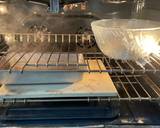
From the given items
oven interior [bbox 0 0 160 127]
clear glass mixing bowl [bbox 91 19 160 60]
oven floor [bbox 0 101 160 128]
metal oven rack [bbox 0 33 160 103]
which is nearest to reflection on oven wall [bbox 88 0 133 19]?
oven interior [bbox 0 0 160 127]

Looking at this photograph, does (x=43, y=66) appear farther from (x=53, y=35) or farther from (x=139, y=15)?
(x=139, y=15)

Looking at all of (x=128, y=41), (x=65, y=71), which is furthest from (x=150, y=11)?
(x=65, y=71)

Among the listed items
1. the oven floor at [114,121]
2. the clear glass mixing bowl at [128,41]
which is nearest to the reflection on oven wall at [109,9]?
the clear glass mixing bowl at [128,41]

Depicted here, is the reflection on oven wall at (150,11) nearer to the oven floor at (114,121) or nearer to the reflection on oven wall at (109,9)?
the reflection on oven wall at (109,9)

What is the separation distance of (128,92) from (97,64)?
0.18 meters

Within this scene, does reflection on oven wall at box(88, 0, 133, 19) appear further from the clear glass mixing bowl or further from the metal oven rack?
the clear glass mixing bowl

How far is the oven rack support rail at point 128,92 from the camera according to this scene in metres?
0.67

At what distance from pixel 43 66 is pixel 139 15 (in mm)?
523

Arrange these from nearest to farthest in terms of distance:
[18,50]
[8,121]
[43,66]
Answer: [8,121] < [43,66] < [18,50]

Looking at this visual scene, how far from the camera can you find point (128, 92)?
0.77m

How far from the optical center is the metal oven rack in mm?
716

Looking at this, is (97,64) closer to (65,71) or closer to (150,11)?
(65,71)

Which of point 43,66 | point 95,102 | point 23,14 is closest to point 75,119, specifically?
point 95,102

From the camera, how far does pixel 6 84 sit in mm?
737
